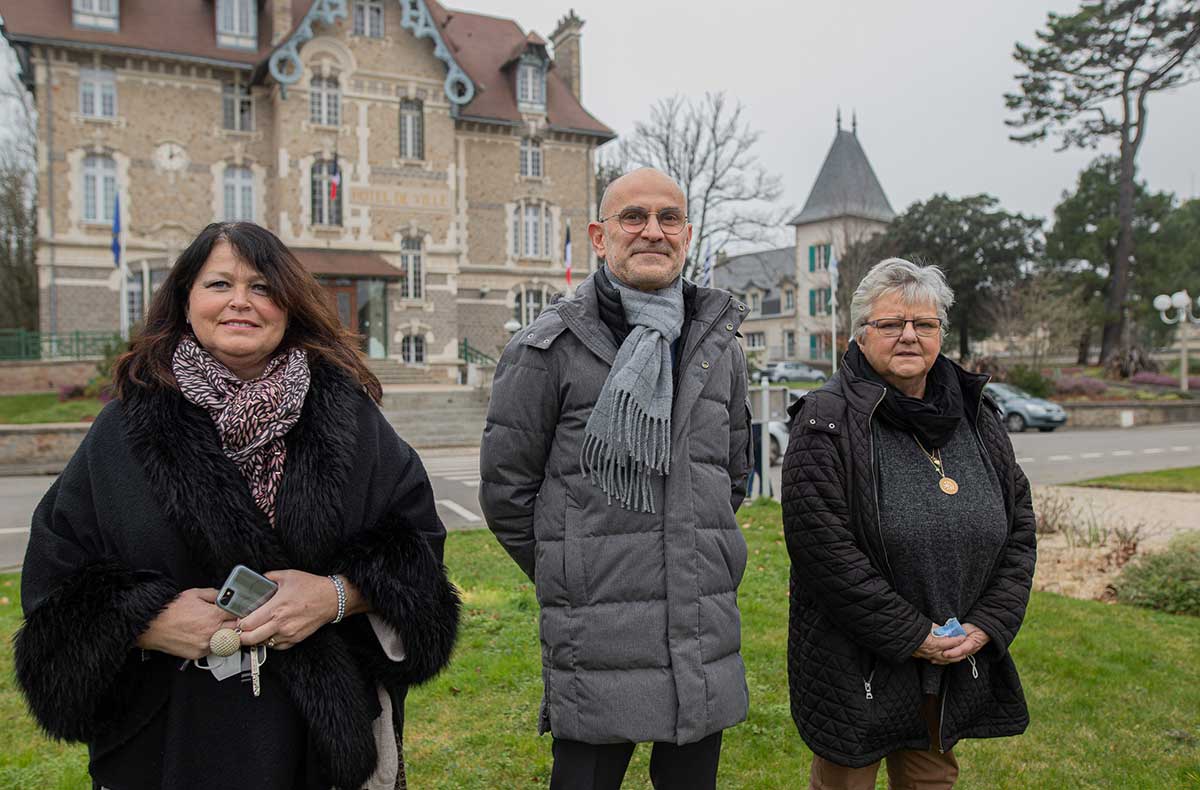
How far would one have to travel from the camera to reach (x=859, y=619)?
2.72 m

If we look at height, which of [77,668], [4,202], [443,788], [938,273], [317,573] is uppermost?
[4,202]

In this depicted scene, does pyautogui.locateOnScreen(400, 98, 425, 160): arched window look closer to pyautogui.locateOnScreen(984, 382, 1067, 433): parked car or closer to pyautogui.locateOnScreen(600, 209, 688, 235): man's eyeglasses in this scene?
pyautogui.locateOnScreen(984, 382, 1067, 433): parked car

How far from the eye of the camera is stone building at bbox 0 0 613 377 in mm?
26797

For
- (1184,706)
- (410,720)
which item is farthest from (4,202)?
(1184,706)

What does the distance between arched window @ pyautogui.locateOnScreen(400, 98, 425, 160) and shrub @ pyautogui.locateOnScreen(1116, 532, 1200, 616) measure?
90.9ft

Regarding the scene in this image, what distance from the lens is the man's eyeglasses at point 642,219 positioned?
2648 millimetres

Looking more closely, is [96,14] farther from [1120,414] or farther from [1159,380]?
[1159,380]

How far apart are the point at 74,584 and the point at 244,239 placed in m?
0.96

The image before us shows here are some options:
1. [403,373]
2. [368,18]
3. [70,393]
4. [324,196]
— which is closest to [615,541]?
[70,393]

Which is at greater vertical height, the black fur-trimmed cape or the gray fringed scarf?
the gray fringed scarf

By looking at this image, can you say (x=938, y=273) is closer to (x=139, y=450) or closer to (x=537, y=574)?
(x=537, y=574)

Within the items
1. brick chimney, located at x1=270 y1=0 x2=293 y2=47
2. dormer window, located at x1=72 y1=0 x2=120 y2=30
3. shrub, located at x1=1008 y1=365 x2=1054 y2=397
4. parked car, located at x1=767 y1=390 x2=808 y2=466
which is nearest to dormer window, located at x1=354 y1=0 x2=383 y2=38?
brick chimney, located at x1=270 y1=0 x2=293 y2=47

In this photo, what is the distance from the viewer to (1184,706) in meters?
4.53

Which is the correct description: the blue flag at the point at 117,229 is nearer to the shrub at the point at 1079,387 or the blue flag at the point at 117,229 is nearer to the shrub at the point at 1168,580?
the shrub at the point at 1168,580
